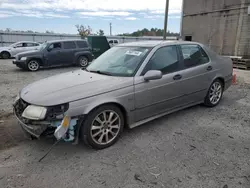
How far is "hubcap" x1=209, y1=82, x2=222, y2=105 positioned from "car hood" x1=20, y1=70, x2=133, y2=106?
91.8 inches

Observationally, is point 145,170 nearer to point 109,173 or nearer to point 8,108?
point 109,173

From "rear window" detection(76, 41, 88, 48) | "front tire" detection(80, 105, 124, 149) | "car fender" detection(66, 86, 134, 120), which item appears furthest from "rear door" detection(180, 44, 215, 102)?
"rear window" detection(76, 41, 88, 48)

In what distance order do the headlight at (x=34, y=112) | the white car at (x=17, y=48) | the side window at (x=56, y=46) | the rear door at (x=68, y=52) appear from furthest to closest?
1. the white car at (x=17, y=48)
2. the rear door at (x=68, y=52)
3. the side window at (x=56, y=46)
4. the headlight at (x=34, y=112)

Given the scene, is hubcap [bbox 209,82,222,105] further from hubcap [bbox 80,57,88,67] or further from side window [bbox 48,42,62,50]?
side window [bbox 48,42,62,50]

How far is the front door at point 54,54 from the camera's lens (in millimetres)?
10430

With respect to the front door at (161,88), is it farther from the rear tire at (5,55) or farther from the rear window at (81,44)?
the rear tire at (5,55)

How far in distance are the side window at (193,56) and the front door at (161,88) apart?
0.23 meters

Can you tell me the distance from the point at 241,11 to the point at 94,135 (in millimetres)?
12592

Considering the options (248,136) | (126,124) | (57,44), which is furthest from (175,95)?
(57,44)

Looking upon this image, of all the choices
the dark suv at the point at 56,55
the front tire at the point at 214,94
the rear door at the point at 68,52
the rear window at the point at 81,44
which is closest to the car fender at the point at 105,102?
the front tire at the point at 214,94

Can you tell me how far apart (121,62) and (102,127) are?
124cm

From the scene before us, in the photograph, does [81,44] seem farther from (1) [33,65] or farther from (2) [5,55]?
(2) [5,55]

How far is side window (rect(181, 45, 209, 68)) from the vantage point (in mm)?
3791

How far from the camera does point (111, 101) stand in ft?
9.11
